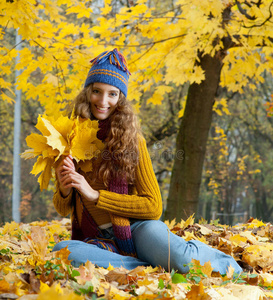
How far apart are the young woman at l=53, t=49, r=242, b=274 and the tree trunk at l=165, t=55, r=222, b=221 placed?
230cm

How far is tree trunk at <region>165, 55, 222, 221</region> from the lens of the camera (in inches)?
189

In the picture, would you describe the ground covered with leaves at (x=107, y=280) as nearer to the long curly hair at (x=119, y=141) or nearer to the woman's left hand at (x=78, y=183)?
the woman's left hand at (x=78, y=183)

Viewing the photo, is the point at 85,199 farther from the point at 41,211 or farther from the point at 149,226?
the point at 41,211

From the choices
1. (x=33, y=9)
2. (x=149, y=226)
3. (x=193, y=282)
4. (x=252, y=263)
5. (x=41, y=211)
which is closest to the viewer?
(x=193, y=282)

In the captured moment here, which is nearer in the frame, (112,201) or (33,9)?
(112,201)

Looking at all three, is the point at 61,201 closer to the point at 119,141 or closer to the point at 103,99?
the point at 119,141

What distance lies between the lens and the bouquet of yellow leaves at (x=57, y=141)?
215 centimetres

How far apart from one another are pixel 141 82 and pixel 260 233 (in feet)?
8.50

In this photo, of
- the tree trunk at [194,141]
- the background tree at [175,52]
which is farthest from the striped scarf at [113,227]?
the tree trunk at [194,141]

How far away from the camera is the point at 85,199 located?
251 centimetres

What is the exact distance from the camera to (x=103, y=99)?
8.22ft

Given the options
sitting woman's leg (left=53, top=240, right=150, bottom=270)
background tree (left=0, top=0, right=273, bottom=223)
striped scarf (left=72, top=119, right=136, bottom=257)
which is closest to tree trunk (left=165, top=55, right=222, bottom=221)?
background tree (left=0, top=0, right=273, bottom=223)

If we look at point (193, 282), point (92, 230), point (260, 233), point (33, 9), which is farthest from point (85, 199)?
point (260, 233)

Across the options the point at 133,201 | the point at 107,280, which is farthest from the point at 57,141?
the point at 107,280
